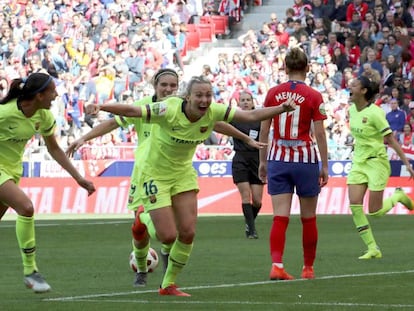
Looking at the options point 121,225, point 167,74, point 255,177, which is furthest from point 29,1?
point 167,74

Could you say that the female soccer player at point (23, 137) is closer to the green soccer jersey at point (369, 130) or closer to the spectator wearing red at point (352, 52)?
the green soccer jersey at point (369, 130)

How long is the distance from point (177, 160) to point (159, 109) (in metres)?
0.60

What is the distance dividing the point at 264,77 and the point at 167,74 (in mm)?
21472

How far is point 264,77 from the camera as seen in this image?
34781 millimetres

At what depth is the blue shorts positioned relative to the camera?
13.5 m

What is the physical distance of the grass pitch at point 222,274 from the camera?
1131 cm

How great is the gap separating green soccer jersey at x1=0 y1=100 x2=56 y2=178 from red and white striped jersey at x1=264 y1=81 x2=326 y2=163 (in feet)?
8.08

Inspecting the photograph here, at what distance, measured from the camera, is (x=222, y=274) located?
1440cm

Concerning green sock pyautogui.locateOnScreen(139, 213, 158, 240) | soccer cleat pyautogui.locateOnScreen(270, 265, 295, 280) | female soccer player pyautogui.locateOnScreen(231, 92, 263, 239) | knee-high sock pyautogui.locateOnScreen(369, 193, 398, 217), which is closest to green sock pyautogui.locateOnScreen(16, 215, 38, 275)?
green sock pyautogui.locateOnScreen(139, 213, 158, 240)

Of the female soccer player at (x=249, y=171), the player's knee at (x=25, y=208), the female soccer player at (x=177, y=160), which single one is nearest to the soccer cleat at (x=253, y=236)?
the female soccer player at (x=249, y=171)

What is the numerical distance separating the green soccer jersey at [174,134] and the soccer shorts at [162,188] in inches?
1.8

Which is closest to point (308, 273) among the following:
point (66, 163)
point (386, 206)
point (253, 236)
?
point (66, 163)

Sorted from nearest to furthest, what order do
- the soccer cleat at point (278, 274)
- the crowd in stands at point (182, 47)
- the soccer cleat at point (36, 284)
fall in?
the soccer cleat at point (36, 284) → the soccer cleat at point (278, 274) → the crowd in stands at point (182, 47)

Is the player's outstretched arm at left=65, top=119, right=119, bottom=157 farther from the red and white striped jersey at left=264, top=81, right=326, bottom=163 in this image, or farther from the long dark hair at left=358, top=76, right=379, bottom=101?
the long dark hair at left=358, top=76, right=379, bottom=101
